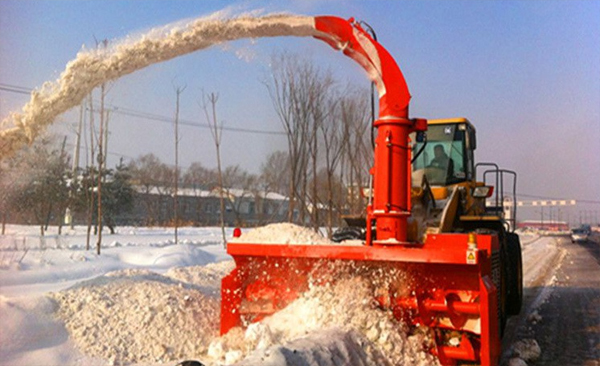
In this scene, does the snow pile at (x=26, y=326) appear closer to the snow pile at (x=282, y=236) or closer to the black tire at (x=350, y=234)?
the snow pile at (x=282, y=236)

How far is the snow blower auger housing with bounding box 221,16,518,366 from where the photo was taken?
500cm

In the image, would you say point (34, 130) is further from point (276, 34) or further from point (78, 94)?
point (276, 34)

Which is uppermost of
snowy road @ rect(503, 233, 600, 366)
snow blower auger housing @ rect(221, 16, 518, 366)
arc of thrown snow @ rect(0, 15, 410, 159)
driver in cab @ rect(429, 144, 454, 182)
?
arc of thrown snow @ rect(0, 15, 410, 159)

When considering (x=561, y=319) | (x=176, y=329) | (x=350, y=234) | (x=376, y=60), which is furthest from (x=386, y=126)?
(x=561, y=319)

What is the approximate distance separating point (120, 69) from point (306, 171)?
16225mm

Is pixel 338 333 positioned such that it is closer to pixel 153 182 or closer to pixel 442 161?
pixel 442 161

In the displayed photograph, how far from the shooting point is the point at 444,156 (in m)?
7.88

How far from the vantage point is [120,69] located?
5.30 metres

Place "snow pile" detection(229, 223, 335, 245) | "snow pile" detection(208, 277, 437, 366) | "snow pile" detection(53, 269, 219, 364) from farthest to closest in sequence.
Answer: "snow pile" detection(53, 269, 219, 364), "snow pile" detection(229, 223, 335, 245), "snow pile" detection(208, 277, 437, 366)

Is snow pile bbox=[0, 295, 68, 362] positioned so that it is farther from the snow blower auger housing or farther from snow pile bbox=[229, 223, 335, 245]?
the snow blower auger housing

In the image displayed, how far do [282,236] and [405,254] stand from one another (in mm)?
1467

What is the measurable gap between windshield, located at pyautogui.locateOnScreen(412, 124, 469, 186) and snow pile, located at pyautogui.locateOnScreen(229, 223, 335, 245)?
2242mm

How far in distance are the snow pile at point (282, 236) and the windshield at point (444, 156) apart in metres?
2.24

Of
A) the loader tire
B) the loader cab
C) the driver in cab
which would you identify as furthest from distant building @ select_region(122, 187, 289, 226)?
the driver in cab
